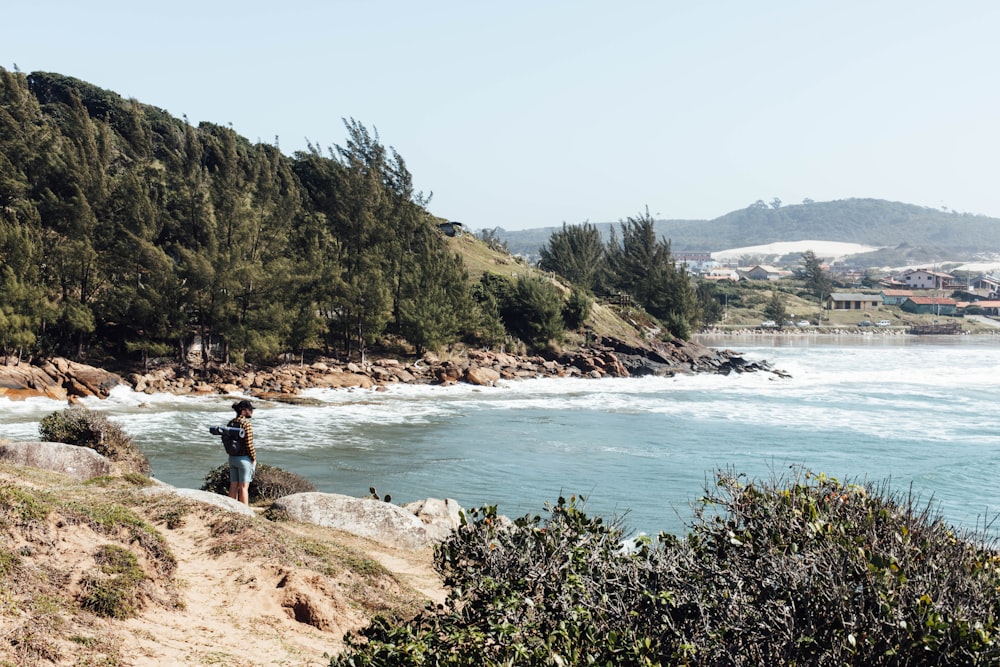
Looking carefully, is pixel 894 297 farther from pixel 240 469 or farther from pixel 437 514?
pixel 240 469

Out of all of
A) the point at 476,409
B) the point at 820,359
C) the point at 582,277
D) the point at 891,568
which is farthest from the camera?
the point at 582,277

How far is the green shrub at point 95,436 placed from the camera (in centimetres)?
1462

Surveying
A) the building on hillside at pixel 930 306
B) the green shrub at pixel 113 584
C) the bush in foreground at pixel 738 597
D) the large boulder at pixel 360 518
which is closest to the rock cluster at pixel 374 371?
the large boulder at pixel 360 518

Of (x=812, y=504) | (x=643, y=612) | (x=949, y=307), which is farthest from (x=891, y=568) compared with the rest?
(x=949, y=307)

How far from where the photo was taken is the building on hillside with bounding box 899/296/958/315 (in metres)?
123

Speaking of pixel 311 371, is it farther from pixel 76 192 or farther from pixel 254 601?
pixel 254 601

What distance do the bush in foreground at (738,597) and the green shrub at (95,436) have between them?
1048cm

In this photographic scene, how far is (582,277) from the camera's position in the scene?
229 feet

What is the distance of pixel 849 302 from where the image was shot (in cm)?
12438

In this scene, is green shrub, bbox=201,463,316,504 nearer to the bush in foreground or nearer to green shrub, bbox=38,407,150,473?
green shrub, bbox=38,407,150,473

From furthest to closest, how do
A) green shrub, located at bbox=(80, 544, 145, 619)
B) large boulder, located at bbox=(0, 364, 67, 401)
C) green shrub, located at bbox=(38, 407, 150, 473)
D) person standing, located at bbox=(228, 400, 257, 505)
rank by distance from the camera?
large boulder, located at bbox=(0, 364, 67, 401)
green shrub, located at bbox=(38, 407, 150, 473)
person standing, located at bbox=(228, 400, 257, 505)
green shrub, located at bbox=(80, 544, 145, 619)

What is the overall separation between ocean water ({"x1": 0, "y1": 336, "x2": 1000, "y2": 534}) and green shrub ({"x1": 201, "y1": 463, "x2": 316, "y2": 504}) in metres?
3.82

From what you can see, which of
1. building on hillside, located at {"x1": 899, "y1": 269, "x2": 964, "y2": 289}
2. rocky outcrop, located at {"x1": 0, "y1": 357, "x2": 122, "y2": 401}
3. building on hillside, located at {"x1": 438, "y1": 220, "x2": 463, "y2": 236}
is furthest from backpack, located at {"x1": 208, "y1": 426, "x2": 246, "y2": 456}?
building on hillside, located at {"x1": 899, "y1": 269, "x2": 964, "y2": 289}

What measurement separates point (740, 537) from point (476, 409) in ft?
86.6
